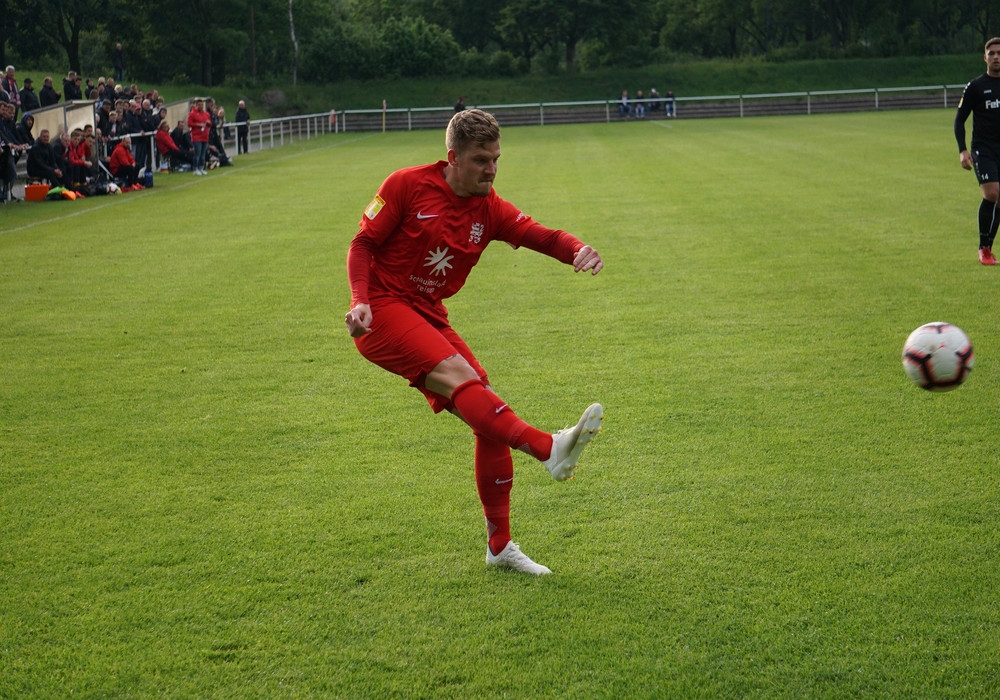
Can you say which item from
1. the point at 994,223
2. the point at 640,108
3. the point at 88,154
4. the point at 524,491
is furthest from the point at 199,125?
the point at 640,108

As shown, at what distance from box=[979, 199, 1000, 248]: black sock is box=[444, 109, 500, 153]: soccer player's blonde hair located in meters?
8.71

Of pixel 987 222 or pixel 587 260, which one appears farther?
pixel 987 222

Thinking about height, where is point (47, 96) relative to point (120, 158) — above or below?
above

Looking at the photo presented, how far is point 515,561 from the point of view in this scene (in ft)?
14.3

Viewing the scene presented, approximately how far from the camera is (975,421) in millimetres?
6172

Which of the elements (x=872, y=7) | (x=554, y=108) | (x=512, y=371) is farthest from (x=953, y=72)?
(x=512, y=371)

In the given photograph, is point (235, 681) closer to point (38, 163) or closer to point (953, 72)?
point (38, 163)

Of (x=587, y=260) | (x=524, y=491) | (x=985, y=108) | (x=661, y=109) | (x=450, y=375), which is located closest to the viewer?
(x=450, y=375)

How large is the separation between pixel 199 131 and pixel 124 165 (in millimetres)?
4426

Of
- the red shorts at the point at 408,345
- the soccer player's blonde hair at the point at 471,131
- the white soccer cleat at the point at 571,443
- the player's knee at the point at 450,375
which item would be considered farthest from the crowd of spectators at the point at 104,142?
the white soccer cleat at the point at 571,443

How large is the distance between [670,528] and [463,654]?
1.49 meters

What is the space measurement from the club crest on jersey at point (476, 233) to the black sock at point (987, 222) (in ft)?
28.0

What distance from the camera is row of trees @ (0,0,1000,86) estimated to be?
204 feet

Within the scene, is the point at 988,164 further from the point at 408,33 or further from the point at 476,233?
the point at 408,33
